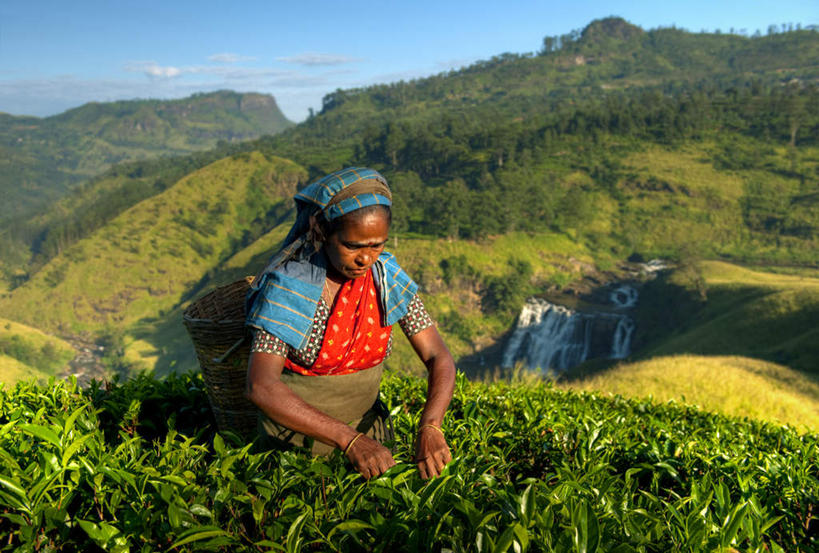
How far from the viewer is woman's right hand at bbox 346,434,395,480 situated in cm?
189

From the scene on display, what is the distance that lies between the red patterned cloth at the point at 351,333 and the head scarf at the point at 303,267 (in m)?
0.16

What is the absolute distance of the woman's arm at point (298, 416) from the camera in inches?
75.9

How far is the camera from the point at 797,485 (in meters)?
2.35

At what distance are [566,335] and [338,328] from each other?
5349 cm

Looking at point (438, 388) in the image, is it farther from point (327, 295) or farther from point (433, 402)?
point (327, 295)

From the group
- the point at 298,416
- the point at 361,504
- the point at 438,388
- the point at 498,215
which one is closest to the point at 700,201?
the point at 498,215

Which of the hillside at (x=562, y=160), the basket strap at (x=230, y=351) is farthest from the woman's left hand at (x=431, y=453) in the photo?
the hillside at (x=562, y=160)

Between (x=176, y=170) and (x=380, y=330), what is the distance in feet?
493

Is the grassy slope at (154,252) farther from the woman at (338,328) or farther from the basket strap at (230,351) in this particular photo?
the woman at (338,328)

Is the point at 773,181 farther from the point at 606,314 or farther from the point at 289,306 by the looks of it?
the point at 289,306

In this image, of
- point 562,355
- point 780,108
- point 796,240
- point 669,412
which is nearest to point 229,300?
point 669,412

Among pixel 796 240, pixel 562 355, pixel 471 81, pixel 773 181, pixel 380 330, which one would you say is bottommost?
pixel 562 355

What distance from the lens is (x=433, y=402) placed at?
2.47m

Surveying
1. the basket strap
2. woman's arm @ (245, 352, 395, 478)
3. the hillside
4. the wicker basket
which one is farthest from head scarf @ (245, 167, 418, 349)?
the hillside
